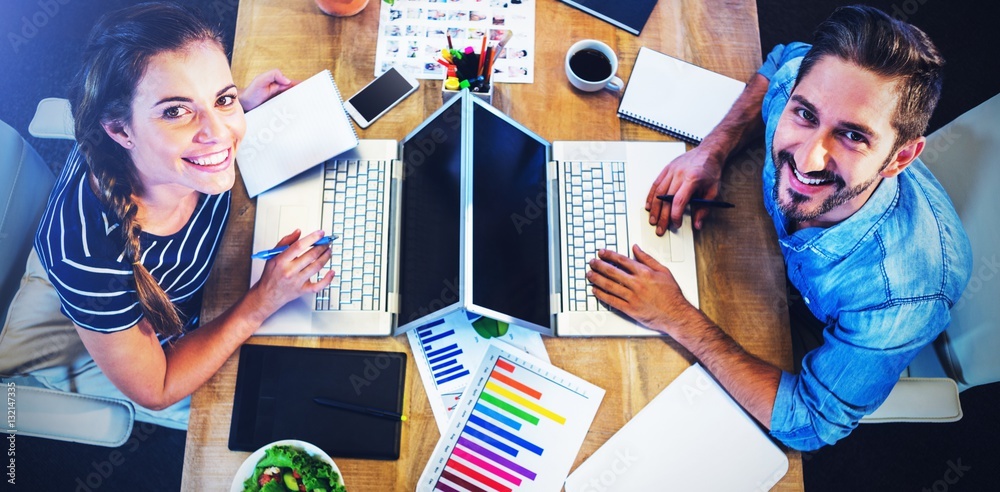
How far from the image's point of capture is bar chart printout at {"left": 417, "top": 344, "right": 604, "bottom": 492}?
46.5 inches

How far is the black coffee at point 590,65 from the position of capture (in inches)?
53.9

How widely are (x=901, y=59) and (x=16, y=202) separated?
1.68 metres

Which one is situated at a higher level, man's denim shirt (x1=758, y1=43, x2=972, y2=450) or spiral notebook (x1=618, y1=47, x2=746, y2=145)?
spiral notebook (x1=618, y1=47, x2=746, y2=145)

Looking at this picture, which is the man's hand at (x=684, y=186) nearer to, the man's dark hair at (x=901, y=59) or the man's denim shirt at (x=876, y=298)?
the man's denim shirt at (x=876, y=298)

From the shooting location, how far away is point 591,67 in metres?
1.38

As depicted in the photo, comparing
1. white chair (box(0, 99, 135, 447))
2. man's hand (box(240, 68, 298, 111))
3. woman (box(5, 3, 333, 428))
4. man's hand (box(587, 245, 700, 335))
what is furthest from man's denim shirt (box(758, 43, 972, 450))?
white chair (box(0, 99, 135, 447))

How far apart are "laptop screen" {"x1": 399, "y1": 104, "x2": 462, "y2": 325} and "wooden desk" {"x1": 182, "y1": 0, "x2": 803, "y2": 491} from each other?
0.42ft

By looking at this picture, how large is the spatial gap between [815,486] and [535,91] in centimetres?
144

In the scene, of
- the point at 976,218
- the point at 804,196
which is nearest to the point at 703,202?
the point at 804,196

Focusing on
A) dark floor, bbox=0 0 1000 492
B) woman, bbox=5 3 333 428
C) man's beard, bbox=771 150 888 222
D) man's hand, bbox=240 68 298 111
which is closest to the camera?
woman, bbox=5 3 333 428

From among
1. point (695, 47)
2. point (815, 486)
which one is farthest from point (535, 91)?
point (815, 486)

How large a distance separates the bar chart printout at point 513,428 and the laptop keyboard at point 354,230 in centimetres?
27

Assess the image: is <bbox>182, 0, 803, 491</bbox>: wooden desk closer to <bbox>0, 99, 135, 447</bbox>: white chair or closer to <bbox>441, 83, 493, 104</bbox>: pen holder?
<bbox>441, 83, 493, 104</bbox>: pen holder

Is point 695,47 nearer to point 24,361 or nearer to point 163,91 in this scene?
point 163,91
